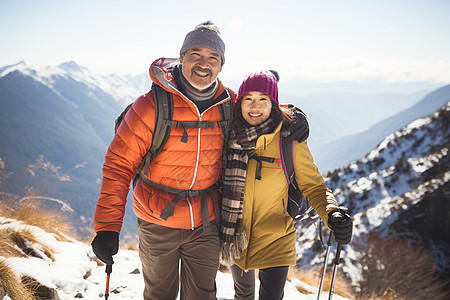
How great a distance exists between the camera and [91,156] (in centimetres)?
18912

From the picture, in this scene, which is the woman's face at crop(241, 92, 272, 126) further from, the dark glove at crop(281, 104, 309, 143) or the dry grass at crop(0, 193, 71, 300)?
the dry grass at crop(0, 193, 71, 300)

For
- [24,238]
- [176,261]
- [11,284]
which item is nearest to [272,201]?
[176,261]

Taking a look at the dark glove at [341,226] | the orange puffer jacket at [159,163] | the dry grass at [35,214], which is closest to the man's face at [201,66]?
the orange puffer jacket at [159,163]

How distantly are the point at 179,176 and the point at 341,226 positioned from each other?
4.69ft

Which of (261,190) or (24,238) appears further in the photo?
(24,238)

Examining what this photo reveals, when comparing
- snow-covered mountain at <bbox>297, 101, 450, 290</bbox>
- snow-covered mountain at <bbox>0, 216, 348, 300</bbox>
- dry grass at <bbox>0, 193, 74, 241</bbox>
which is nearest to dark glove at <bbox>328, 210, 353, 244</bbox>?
snow-covered mountain at <bbox>0, 216, 348, 300</bbox>

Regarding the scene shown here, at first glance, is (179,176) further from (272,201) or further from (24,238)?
(24,238)

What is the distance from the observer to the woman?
A: 2625 millimetres

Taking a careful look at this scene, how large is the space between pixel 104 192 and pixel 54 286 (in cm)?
172

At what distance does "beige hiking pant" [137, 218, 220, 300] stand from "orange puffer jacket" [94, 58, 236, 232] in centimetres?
10

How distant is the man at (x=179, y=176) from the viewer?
7.51ft

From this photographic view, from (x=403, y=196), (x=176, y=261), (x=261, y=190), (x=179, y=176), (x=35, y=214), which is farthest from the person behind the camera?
(x=403, y=196)

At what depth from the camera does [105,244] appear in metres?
2.12

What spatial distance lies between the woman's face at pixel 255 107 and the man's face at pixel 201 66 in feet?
1.37
